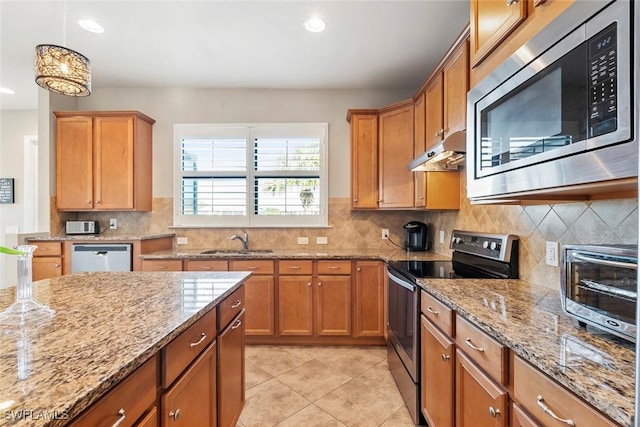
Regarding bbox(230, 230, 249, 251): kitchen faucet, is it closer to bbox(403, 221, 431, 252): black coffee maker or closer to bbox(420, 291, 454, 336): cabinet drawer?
bbox(403, 221, 431, 252): black coffee maker

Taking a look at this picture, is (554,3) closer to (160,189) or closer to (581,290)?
(581,290)

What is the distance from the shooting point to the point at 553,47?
0.90 metres

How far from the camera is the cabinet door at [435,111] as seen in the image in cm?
226

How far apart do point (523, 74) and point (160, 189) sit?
3.66 metres

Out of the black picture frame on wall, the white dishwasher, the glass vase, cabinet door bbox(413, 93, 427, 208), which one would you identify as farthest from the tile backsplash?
the glass vase

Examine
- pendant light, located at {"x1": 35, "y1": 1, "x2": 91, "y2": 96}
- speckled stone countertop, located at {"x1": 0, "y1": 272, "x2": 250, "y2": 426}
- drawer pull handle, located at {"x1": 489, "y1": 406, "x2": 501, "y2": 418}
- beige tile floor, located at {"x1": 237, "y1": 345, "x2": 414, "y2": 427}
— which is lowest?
beige tile floor, located at {"x1": 237, "y1": 345, "x2": 414, "y2": 427}

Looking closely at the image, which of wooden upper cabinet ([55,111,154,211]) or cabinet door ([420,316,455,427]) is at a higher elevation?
wooden upper cabinet ([55,111,154,211])

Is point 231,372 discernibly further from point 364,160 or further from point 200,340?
point 364,160

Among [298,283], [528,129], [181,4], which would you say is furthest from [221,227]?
[528,129]

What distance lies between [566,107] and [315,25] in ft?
6.76

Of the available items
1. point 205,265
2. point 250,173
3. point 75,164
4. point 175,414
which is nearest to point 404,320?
point 175,414

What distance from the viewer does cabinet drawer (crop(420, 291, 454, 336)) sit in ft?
4.50

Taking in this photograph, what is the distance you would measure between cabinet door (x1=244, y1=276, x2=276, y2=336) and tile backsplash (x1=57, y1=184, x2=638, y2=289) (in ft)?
2.14

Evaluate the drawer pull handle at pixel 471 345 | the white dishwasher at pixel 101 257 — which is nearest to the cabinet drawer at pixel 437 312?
the drawer pull handle at pixel 471 345
